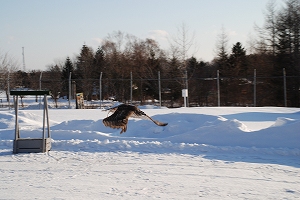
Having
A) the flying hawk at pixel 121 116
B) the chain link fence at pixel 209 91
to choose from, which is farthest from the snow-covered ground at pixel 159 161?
the chain link fence at pixel 209 91

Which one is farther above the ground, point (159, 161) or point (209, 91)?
point (209, 91)

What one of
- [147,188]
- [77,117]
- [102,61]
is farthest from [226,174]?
[102,61]

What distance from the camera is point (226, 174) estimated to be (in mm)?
7883

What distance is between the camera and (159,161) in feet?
30.5

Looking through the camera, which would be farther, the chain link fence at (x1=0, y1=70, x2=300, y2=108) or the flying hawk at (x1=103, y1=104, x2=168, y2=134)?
the chain link fence at (x1=0, y1=70, x2=300, y2=108)

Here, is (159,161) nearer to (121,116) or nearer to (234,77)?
(121,116)

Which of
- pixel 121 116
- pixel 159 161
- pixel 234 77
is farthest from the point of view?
pixel 234 77

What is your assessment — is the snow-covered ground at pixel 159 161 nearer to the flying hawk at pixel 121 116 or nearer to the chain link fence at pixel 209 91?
the flying hawk at pixel 121 116

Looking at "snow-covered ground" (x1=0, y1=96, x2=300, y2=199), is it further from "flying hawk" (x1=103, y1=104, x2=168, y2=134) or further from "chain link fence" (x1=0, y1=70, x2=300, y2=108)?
"chain link fence" (x1=0, y1=70, x2=300, y2=108)

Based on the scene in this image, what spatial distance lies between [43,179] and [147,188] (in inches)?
82.9

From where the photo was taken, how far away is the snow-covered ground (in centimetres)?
667

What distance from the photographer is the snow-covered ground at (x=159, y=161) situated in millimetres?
6668

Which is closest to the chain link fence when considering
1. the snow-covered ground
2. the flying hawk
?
the snow-covered ground

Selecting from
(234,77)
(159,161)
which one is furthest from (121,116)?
(234,77)
